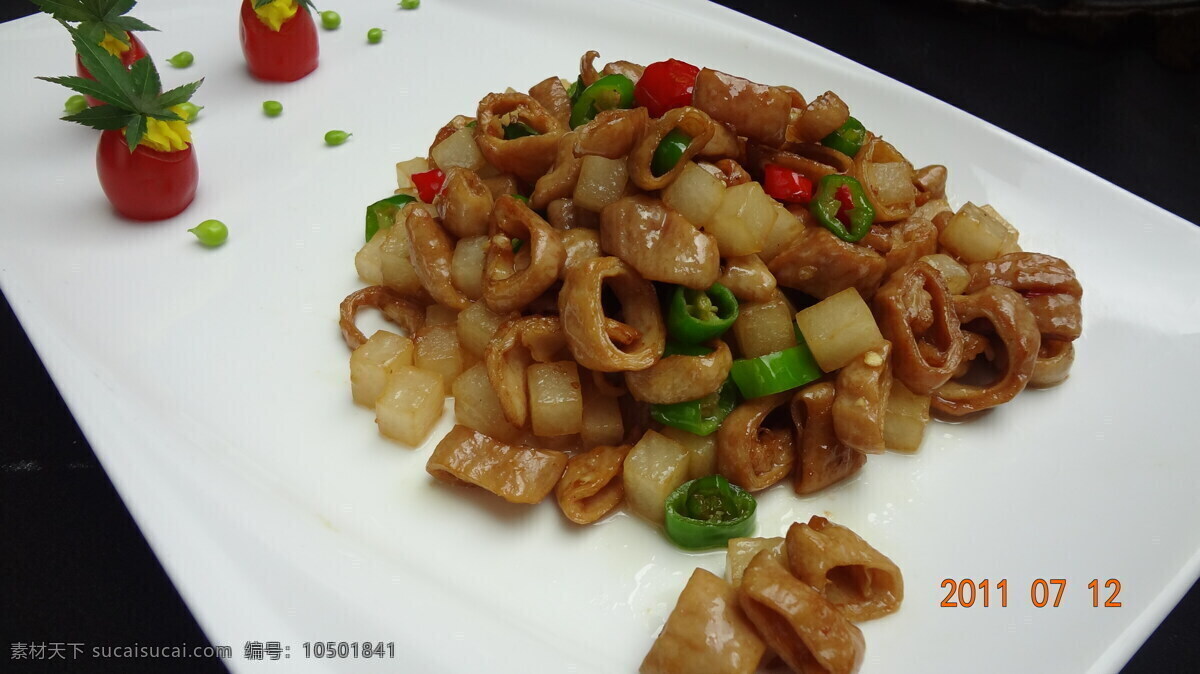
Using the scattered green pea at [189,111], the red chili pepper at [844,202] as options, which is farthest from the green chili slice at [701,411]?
the scattered green pea at [189,111]

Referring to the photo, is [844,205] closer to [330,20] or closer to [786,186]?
[786,186]

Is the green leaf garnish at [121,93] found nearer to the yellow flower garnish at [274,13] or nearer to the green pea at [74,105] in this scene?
the green pea at [74,105]

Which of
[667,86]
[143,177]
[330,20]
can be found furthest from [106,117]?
[667,86]

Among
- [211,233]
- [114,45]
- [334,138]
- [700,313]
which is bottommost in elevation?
[211,233]

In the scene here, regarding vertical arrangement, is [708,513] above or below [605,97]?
below

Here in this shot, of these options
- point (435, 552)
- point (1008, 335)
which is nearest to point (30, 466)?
point (435, 552)

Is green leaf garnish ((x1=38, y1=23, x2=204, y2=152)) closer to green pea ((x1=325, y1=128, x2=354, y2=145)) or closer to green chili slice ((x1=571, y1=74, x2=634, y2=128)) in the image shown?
green pea ((x1=325, y1=128, x2=354, y2=145))
